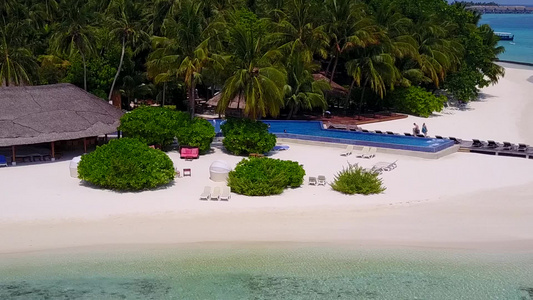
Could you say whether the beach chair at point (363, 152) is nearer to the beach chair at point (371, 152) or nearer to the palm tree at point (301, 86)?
the beach chair at point (371, 152)

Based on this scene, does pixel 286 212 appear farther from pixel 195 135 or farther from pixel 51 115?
pixel 51 115

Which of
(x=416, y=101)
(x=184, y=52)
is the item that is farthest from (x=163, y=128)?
(x=416, y=101)

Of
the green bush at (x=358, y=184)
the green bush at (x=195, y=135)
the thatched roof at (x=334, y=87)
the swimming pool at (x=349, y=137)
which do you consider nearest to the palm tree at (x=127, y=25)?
the swimming pool at (x=349, y=137)

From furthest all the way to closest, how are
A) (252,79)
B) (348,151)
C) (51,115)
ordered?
(348,151), (252,79), (51,115)

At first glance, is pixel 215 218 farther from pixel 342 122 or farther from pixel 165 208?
pixel 342 122

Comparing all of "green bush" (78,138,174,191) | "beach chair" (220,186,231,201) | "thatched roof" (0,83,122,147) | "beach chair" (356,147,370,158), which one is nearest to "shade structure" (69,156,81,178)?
"green bush" (78,138,174,191)

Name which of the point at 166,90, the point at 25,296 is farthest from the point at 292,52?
the point at 25,296
